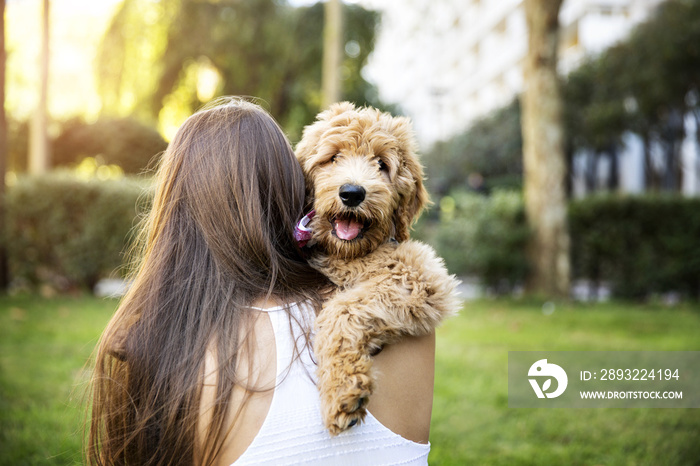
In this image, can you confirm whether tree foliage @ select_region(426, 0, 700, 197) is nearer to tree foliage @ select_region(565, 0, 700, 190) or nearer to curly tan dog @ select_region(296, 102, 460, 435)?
tree foliage @ select_region(565, 0, 700, 190)

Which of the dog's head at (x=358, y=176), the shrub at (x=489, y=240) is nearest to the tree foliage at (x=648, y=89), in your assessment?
the shrub at (x=489, y=240)

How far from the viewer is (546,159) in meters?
10.2

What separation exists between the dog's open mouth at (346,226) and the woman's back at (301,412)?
46cm

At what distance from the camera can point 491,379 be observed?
5.65 meters

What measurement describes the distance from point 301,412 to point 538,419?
3813mm

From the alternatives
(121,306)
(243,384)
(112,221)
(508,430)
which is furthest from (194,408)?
(112,221)

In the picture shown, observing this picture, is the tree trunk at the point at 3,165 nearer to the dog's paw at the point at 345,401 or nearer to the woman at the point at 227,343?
the woman at the point at 227,343

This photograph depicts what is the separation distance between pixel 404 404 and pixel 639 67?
1832 centimetres

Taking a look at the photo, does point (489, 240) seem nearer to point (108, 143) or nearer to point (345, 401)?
point (345, 401)

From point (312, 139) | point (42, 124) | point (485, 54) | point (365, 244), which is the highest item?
Result: point (485, 54)

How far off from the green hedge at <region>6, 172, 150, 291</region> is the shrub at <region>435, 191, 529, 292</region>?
614 centimetres

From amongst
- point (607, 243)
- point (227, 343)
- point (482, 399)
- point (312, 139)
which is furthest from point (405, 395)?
point (607, 243)

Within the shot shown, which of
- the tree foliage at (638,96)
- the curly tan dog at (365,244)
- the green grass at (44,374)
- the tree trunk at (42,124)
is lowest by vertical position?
the green grass at (44,374)

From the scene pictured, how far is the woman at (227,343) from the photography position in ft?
4.77
